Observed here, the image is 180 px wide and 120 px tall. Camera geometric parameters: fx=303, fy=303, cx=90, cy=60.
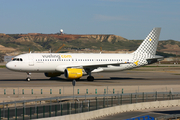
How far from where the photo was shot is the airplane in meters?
52.1

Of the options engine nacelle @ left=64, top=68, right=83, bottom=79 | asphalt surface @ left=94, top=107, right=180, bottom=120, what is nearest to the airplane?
engine nacelle @ left=64, top=68, right=83, bottom=79

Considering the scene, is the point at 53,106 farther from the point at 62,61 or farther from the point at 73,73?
the point at 62,61

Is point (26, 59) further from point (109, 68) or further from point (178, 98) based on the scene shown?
point (178, 98)

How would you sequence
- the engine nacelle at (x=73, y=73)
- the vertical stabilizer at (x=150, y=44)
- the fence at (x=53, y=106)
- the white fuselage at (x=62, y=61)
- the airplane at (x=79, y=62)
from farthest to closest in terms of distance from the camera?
the vertical stabilizer at (x=150, y=44) → the white fuselage at (x=62, y=61) → the airplane at (x=79, y=62) → the engine nacelle at (x=73, y=73) → the fence at (x=53, y=106)

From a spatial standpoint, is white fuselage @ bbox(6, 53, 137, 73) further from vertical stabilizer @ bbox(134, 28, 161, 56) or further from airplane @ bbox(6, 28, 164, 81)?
vertical stabilizer @ bbox(134, 28, 161, 56)

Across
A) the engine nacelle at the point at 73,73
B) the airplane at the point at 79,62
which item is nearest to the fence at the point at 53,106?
the engine nacelle at the point at 73,73

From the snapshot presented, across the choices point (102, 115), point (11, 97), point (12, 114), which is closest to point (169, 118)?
point (102, 115)

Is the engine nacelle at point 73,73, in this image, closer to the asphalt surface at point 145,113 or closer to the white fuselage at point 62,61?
the white fuselage at point 62,61

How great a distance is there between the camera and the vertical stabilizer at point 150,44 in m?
61.6

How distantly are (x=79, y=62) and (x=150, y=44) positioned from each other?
16.0m

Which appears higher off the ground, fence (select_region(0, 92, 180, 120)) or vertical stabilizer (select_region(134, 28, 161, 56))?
vertical stabilizer (select_region(134, 28, 161, 56))

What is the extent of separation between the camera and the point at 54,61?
5388cm

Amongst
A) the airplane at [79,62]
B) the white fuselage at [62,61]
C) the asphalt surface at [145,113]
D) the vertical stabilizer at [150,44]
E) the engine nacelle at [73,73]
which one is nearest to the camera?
the asphalt surface at [145,113]

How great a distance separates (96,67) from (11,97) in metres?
21.8
